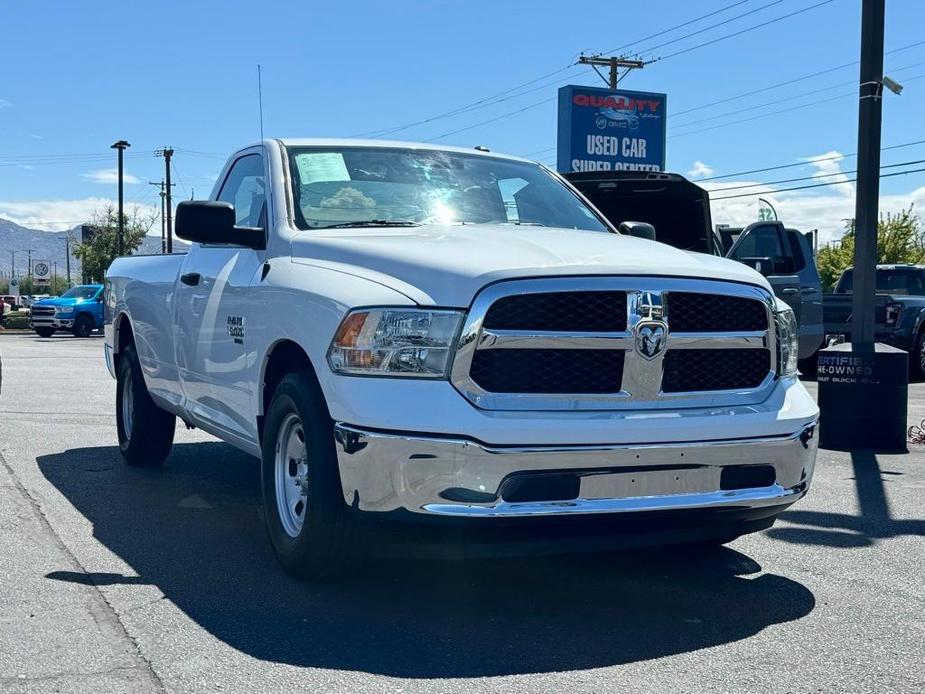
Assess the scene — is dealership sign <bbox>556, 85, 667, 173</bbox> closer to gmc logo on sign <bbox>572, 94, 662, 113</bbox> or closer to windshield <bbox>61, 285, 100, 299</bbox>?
gmc logo on sign <bbox>572, 94, 662, 113</bbox>

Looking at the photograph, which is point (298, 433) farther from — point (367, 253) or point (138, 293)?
point (138, 293)


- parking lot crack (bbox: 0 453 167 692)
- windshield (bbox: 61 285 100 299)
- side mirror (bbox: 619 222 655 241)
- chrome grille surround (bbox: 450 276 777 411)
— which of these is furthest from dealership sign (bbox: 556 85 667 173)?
chrome grille surround (bbox: 450 276 777 411)

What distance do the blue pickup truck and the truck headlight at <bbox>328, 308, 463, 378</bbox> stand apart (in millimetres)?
34667

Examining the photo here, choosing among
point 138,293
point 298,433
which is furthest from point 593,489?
point 138,293

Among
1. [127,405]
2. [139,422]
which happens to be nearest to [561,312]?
[139,422]

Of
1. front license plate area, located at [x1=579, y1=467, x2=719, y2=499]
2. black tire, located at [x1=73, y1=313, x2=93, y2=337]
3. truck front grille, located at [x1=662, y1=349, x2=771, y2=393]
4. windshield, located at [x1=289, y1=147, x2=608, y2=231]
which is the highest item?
windshield, located at [x1=289, y1=147, x2=608, y2=231]

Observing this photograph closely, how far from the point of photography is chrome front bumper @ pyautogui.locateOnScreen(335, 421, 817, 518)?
3955 millimetres

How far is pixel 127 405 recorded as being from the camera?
788 centimetres

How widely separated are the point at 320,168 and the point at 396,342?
6.04ft

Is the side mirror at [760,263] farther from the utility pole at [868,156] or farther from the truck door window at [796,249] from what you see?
the truck door window at [796,249]

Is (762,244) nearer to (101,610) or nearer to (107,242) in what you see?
(101,610)

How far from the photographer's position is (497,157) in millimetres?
6359

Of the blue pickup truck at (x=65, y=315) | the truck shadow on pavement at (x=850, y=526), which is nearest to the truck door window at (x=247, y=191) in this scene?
the truck shadow on pavement at (x=850, y=526)

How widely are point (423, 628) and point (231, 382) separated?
1908 mm
